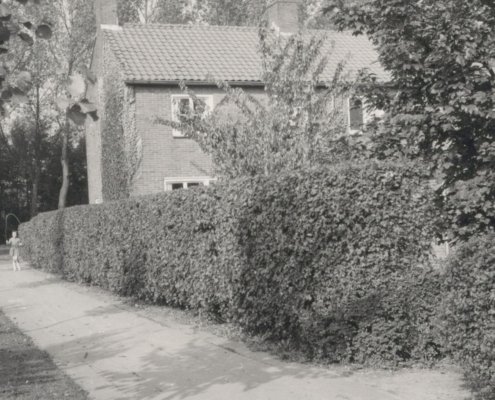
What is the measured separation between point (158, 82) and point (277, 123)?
12056mm

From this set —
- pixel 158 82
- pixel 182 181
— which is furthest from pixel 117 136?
pixel 182 181

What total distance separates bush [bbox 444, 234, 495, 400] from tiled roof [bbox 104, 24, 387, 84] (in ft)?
60.5

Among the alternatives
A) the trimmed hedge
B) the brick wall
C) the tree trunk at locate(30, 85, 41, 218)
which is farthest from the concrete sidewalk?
the tree trunk at locate(30, 85, 41, 218)

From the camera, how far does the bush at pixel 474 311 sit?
545 cm

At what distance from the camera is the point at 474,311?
220 inches

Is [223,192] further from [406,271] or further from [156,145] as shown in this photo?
[156,145]

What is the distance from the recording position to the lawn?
691 cm

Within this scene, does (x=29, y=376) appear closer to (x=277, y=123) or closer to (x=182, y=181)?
(x=277, y=123)

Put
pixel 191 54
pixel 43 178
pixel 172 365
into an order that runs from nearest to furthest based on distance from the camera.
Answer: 1. pixel 172 365
2. pixel 191 54
3. pixel 43 178

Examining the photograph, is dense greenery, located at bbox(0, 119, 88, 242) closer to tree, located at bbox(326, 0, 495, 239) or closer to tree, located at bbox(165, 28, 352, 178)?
tree, located at bbox(165, 28, 352, 178)

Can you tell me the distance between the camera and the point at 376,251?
25.1ft

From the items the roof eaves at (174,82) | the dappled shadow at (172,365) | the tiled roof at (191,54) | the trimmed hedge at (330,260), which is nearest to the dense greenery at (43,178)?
the tiled roof at (191,54)

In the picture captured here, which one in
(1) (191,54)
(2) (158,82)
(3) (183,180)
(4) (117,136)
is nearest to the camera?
(2) (158,82)

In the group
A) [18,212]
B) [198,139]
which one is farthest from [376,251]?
[18,212]
